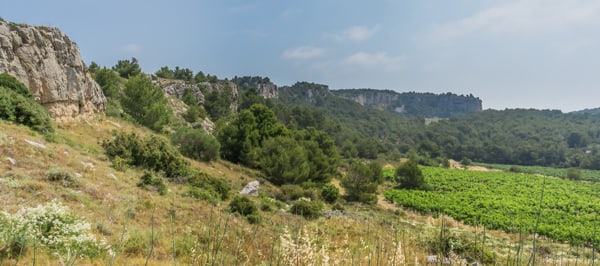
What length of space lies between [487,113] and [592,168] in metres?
88.8

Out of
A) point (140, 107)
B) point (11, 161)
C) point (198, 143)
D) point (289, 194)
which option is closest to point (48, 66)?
point (198, 143)

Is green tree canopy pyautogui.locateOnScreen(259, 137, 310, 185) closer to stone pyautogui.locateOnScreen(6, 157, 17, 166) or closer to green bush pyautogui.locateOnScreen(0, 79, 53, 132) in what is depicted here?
green bush pyautogui.locateOnScreen(0, 79, 53, 132)

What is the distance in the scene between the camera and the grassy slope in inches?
169

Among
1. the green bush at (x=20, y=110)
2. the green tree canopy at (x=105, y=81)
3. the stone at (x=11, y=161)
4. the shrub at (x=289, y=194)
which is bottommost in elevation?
the shrub at (x=289, y=194)

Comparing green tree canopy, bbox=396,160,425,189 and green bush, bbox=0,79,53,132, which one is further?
green tree canopy, bbox=396,160,425,189

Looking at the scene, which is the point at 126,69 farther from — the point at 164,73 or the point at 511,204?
the point at 511,204

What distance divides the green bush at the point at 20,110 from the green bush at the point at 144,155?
2.75 meters

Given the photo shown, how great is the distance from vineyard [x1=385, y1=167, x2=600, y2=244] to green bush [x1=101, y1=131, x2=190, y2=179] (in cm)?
1471

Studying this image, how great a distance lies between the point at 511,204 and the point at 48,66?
4157 centimetres

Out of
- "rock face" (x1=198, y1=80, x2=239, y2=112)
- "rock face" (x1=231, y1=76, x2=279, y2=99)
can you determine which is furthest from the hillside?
"rock face" (x1=231, y1=76, x2=279, y2=99)

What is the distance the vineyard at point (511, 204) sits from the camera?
24.1m

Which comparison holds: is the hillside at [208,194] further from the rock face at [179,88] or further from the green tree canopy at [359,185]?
the rock face at [179,88]

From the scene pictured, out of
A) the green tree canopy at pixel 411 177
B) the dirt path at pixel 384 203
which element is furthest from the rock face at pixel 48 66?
the green tree canopy at pixel 411 177

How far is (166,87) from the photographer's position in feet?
178
